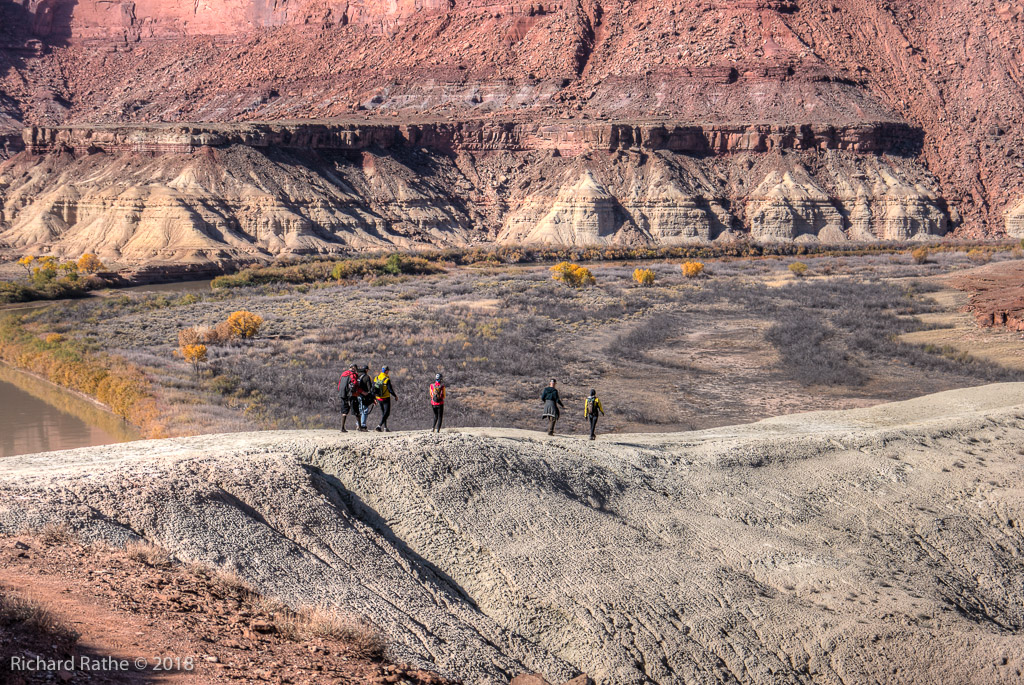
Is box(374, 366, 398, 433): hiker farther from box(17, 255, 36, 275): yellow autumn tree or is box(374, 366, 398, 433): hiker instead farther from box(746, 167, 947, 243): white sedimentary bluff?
box(746, 167, 947, 243): white sedimentary bluff

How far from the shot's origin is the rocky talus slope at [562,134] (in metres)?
81.6

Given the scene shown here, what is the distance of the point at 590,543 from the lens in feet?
38.2

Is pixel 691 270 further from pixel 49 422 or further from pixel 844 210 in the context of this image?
pixel 49 422

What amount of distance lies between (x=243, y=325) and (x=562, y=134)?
2510 inches

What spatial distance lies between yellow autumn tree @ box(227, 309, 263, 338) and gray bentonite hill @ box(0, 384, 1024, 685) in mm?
21443

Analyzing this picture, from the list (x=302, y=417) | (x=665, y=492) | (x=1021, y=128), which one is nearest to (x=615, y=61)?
(x=1021, y=128)

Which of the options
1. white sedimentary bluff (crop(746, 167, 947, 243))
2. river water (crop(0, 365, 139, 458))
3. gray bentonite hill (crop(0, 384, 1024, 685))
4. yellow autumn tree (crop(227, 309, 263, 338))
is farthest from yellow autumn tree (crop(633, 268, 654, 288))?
gray bentonite hill (crop(0, 384, 1024, 685))

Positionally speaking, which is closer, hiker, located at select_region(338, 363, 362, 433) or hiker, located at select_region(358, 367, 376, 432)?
hiker, located at select_region(338, 363, 362, 433)

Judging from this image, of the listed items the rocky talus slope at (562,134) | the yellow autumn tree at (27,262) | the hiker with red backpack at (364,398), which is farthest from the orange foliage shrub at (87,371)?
the rocky talus slope at (562,134)

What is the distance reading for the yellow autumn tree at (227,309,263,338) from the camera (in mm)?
35281

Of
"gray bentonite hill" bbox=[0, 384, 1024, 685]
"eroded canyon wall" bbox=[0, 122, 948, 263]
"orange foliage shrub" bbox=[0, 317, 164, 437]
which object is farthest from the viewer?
"eroded canyon wall" bbox=[0, 122, 948, 263]

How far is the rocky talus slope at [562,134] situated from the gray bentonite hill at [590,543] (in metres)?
60.3

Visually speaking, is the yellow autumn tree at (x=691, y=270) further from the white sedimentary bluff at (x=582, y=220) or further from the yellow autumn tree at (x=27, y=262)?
the yellow autumn tree at (x=27, y=262)

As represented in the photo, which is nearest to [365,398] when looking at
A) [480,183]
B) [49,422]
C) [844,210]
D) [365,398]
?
[365,398]
